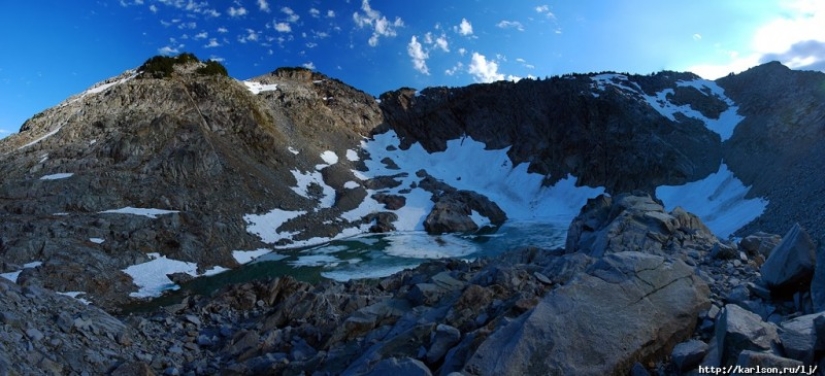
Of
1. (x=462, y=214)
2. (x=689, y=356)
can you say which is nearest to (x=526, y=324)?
(x=689, y=356)

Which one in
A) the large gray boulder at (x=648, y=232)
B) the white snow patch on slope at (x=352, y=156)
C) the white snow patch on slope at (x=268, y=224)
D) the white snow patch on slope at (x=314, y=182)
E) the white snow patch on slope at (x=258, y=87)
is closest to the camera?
the large gray boulder at (x=648, y=232)

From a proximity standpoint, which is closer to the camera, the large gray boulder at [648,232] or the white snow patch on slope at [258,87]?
the large gray boulder at [648,232]

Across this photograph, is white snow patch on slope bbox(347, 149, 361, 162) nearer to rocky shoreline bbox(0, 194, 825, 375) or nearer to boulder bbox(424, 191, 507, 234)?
boulder bbox(424, 191, 507, 234)

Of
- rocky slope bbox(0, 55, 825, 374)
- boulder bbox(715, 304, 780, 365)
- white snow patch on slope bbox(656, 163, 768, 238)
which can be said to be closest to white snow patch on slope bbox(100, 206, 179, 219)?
rocky slope bbox(0, 55, 825, 374)

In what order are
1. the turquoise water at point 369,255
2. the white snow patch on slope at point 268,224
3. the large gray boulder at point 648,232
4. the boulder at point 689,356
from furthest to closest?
the white snow patch on slope at point 268,224 < the turquoise water at point 369,255 < the large gray boulder at point 648,232 < the boulder at point 689,356

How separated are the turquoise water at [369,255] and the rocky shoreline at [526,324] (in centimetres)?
1604

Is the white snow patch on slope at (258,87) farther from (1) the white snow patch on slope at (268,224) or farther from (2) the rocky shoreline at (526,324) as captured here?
(2) the rocky shoreline at (526,324)

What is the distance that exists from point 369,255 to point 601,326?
43.9 meters

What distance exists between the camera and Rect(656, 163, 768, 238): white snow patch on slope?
52500 mm

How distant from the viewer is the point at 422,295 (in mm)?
18391

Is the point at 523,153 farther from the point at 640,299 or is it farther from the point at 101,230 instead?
the point at 640,299

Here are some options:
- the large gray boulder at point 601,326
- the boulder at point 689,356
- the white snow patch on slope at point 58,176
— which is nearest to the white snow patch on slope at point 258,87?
the white snow patch on slope at point 58,176

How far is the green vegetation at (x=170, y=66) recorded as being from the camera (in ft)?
245

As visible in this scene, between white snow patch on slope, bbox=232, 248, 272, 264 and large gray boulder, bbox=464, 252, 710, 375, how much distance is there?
44464 millimetres
